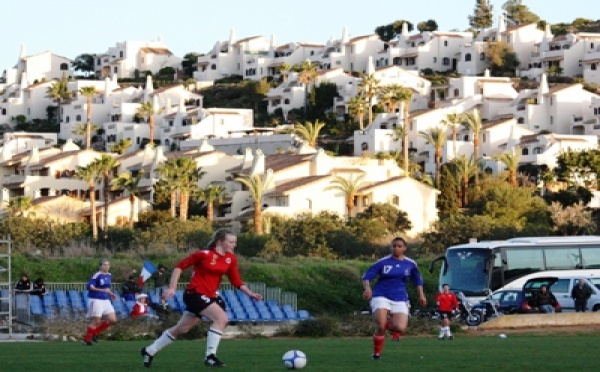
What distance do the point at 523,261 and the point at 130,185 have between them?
5653 cm

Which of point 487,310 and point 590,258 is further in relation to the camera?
point 590,258

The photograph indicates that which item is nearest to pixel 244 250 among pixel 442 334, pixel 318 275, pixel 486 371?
pixel 318 275

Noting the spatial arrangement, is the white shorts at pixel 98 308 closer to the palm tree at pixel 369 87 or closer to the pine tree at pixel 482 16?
the palm tree at pixel 369 87

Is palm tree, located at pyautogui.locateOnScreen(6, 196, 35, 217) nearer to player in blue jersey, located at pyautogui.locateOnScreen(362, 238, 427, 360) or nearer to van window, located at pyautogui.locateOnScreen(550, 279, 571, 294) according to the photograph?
van window, located at pyautogui.locateOnScreen(550, 279, 571, 294)

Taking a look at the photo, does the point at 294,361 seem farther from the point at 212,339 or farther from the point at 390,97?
the point at 390,97

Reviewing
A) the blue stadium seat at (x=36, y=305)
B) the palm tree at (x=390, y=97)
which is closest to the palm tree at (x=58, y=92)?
the palm tree at (x=390, y=97)

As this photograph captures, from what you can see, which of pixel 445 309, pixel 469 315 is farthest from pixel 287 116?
pixel 445 309

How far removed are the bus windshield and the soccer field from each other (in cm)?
2365

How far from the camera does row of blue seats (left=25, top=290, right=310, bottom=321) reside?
43.6 meters

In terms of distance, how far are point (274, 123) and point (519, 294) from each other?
102m

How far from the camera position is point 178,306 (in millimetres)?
46250

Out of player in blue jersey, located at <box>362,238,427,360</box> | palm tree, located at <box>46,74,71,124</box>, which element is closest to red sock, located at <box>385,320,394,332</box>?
player in blue jersey, located at <box>362,238,427,360</box>

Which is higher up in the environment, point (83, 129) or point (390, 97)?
point (390, 97)

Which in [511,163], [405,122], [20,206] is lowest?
[20,206]
